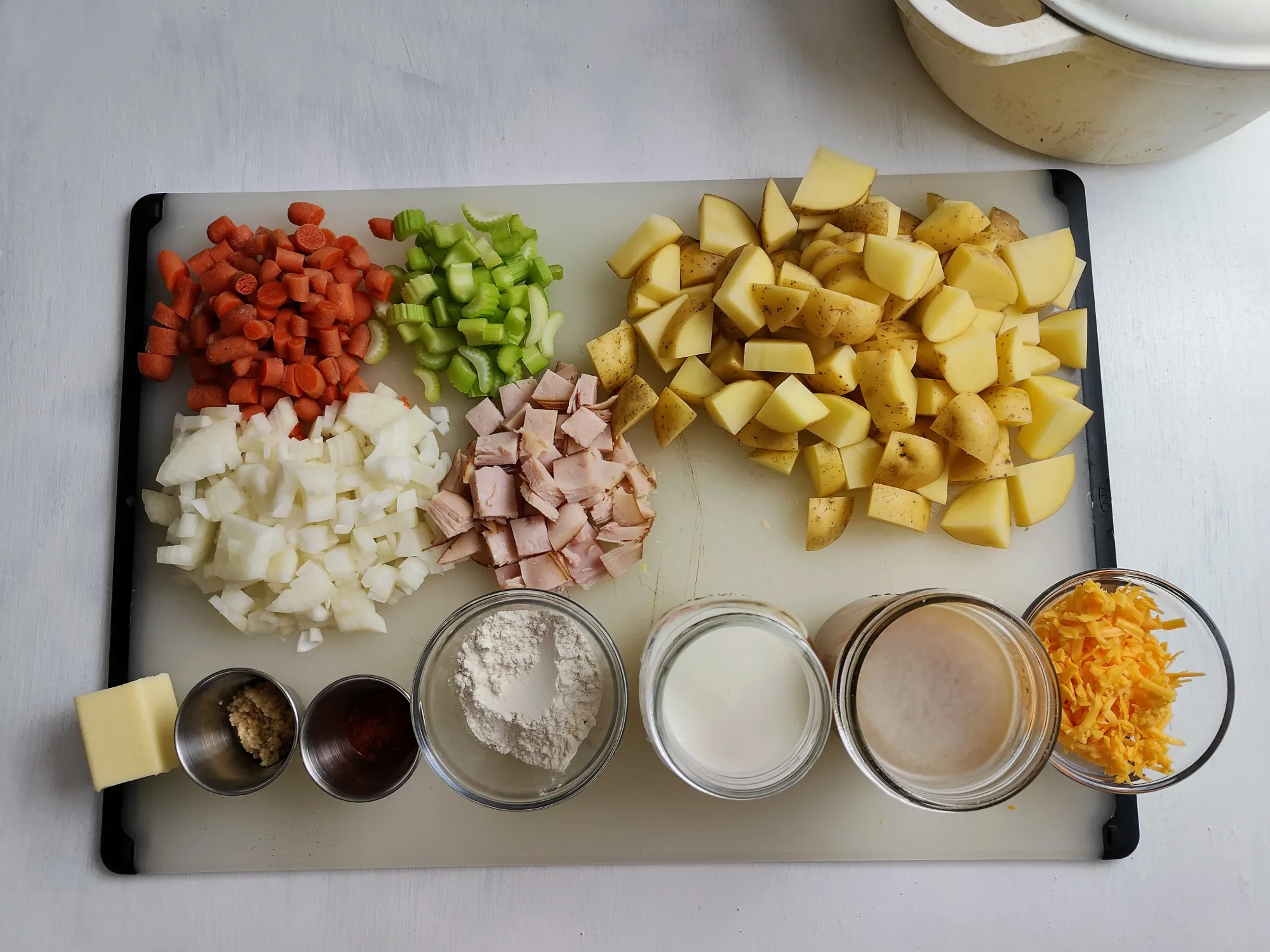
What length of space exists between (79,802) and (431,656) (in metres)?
0.78

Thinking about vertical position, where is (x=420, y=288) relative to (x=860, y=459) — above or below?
above

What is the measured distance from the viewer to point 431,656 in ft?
4.37

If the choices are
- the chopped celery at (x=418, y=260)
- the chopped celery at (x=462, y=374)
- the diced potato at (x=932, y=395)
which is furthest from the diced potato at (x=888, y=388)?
the chopped celery at (x=418, y=260)

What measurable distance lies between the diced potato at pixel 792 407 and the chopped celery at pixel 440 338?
57 centimetres

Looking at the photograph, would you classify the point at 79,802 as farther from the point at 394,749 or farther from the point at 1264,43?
the point at 1264,43

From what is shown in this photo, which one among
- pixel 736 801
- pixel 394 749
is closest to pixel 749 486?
pixel 736 801

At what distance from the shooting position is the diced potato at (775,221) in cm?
152

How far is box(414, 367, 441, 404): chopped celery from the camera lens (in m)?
1.57

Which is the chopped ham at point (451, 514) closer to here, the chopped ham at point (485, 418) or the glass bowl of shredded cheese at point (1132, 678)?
the chopped ham at point (485, 418)

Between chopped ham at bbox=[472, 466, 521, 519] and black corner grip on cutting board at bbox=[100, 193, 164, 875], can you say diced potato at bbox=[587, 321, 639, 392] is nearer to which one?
chopped ham at bbox=[472, 466, 521, 519]

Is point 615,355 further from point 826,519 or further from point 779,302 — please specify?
point 826,519

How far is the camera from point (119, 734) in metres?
1.43

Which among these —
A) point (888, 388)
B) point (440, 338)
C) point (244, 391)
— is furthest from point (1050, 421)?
point (244, 391)

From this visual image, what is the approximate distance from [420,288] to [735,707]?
90 cm
